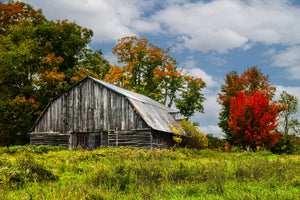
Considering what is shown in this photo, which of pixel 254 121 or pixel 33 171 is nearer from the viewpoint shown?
pixel 33 171

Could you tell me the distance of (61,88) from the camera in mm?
32062

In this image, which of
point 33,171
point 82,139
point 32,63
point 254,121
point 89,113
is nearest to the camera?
point 33,171

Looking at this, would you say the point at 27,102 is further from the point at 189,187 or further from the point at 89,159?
the point at 189,187

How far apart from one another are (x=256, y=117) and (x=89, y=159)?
50.9 ft

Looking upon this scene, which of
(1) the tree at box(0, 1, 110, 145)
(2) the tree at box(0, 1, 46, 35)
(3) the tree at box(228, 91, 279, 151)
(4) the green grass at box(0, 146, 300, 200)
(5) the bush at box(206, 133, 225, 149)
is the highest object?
(2) the tree at box(0, 1, 46, 35)

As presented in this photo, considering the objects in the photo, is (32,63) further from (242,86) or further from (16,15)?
(242,86)

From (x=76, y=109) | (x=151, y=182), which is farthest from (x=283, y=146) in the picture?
(x=151, y=182)

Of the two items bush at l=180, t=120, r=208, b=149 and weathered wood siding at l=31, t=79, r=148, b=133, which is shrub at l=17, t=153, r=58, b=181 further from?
bush at l=180, t=120, r=208, b=149

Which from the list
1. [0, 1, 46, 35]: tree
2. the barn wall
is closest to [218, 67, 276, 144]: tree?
the barn wall

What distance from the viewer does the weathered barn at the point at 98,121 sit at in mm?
23484

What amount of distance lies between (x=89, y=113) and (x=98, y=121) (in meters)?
1.20

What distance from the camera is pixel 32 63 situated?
33.2 m

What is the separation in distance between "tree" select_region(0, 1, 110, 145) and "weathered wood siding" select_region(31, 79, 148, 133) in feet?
13.6

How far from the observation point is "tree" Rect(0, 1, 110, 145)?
29.9 meters
